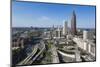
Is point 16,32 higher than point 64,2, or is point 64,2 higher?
point 64,2

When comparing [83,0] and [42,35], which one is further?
[83,0]

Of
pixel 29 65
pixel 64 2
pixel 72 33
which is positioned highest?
pixel 64 2

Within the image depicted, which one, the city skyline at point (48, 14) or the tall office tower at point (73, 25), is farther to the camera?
the tall office tower at point (73, 25)

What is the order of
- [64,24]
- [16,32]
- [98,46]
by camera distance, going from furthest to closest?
[98,46], [64,24], [16,32]

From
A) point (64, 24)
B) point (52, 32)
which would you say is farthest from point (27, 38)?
point (64, 24)

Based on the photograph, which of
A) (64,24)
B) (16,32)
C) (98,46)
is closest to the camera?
(16,32)

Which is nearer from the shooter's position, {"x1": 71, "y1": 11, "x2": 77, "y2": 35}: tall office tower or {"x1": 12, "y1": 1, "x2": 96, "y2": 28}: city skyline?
{"x1": 12, "y1": 1, "x2": 96, "y2": 28}: city skyline

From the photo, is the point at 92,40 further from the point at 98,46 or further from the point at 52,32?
the point at 52,32

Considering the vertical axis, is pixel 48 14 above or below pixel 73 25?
above
